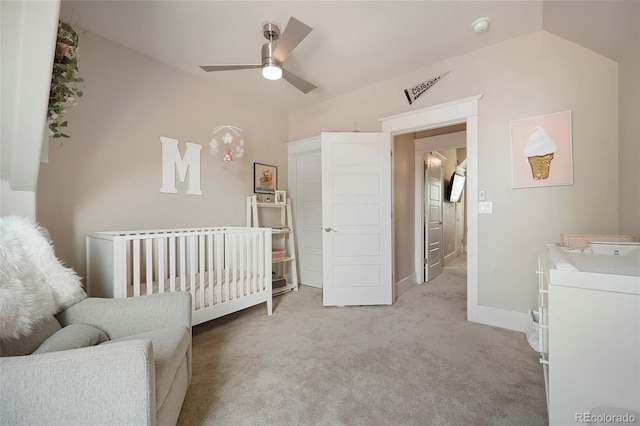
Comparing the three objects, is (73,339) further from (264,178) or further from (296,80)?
(264,178)

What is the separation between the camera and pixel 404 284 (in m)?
3.41

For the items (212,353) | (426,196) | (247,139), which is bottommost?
(212,353)

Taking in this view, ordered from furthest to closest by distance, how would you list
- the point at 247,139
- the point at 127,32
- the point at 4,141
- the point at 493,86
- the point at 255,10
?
the point at 247,139, the point at 493,86, the point at 127,32, the point at 255,10, the point at 4,141

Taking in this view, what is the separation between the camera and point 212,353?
1.82 metres

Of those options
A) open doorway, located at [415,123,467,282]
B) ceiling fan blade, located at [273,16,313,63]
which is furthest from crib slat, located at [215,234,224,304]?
open doorway, located at [415,123,467,282]

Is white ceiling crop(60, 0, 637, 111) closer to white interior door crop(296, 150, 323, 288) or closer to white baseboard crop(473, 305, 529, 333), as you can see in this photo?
white interior door crop(296, 150, 323, 288)

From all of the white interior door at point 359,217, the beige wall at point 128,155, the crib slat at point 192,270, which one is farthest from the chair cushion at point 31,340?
the white interior door at point 359,217

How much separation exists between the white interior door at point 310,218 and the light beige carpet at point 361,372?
3.52 feet

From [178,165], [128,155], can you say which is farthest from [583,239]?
[128,155]

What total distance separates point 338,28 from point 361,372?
243 cm

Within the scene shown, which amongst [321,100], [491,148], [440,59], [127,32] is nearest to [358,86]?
[321,100]

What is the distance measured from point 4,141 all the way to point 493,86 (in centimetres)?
330

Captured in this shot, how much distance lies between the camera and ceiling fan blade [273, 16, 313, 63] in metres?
1.53

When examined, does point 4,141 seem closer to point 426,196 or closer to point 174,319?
point 174,319
